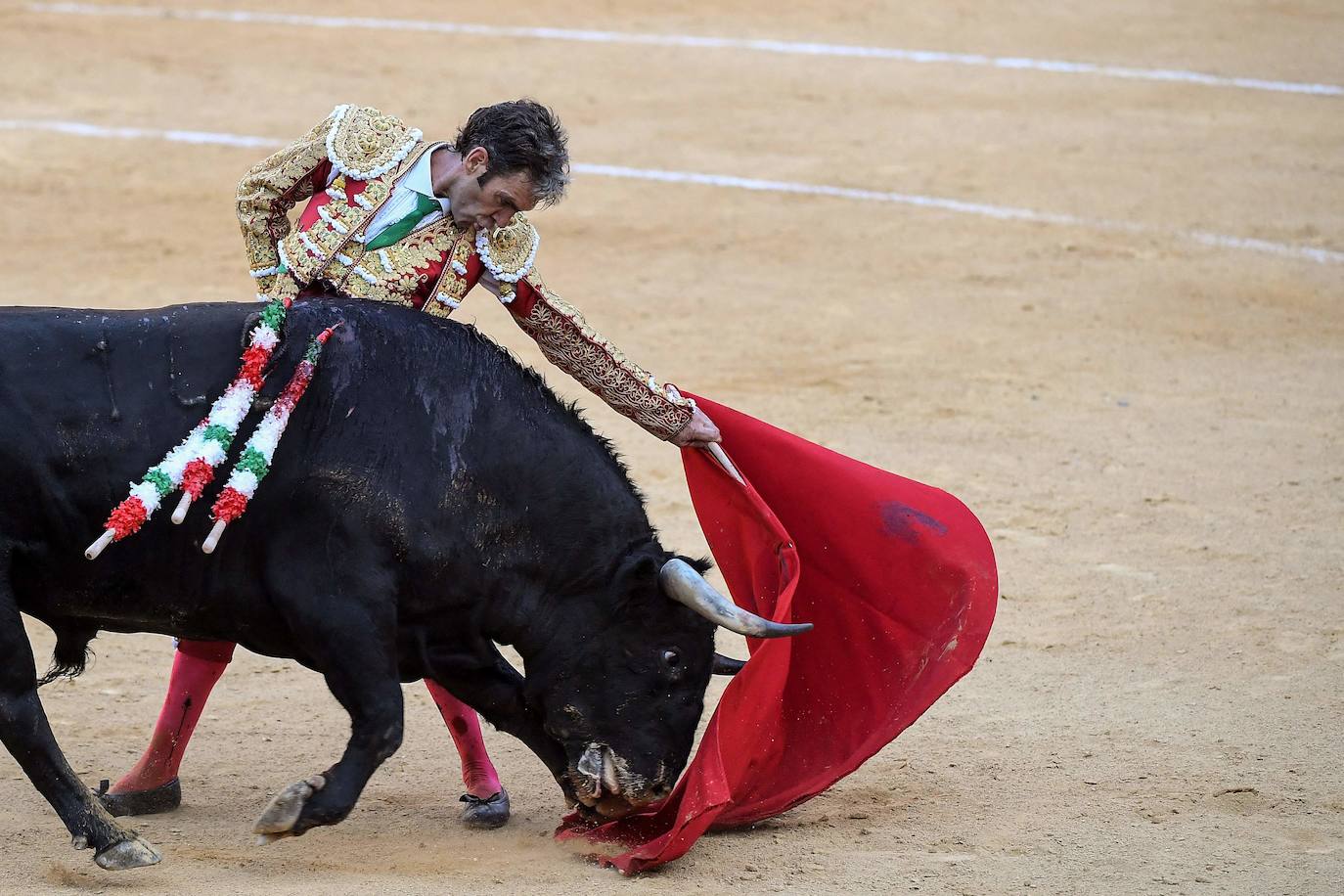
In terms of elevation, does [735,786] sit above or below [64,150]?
below

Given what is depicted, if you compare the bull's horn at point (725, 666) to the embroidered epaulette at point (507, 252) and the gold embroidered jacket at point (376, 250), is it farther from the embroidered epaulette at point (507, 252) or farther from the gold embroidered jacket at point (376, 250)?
the embroidered epaulette at point (507, 252)

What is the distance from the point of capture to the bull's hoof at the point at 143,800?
4641 mm

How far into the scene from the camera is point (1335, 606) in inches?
236

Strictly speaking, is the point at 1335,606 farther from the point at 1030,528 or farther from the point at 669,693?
the point at 669,693

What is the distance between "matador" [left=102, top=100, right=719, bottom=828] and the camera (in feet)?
14.3

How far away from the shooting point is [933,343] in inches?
361

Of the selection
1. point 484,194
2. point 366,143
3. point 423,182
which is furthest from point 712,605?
point 366,143

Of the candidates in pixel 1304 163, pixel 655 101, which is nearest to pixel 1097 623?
pixel 1304 163

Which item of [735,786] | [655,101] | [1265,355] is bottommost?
[735,786]

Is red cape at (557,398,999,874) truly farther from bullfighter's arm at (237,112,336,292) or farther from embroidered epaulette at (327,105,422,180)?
bullfighter's arm at (237,112,336,292)

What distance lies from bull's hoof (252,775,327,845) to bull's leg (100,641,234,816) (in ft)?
2.68

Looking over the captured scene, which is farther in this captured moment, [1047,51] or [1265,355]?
[1047,51]

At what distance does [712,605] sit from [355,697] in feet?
2.75

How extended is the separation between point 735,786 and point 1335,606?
2590 millimetres
